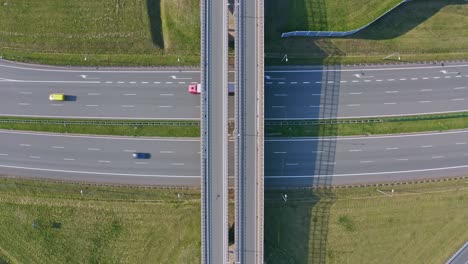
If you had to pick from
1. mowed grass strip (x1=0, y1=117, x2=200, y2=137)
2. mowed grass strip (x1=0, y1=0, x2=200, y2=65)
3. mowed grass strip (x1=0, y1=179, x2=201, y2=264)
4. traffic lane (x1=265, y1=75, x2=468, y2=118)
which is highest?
mowed grass strip (x1=0, y1=0, x2=200, y2=65)

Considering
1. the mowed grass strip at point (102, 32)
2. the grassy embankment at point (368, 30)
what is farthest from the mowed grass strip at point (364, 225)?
the mowed grass strip at point (102, 32)

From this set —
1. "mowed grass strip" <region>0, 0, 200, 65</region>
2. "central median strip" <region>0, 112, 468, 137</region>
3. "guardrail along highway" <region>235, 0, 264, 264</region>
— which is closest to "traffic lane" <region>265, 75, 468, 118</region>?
"central median strip" <region>0, 112, 468, 137</region>

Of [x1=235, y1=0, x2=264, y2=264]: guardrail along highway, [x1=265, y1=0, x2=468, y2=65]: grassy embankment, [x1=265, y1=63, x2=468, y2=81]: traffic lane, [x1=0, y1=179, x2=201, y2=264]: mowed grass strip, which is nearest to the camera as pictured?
[x1=235, y1=0, x2=264, y2=264]: guardrail along highway

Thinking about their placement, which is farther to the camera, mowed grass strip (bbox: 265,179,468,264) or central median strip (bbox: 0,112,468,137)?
central median strip (bbox: 0,112,468,137)

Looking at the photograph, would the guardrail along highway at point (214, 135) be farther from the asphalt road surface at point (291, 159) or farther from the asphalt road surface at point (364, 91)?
the asphalt road surface at point (364, 91)

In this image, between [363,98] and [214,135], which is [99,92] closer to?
[214,135]

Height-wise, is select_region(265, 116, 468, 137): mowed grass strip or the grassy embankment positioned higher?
the grassy embankment

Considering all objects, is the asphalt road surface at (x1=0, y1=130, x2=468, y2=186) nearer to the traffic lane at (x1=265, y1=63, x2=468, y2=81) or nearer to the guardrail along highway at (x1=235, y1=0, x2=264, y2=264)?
the guardrail along highway at (x1=235, y1=0, x2=264, y2=264)

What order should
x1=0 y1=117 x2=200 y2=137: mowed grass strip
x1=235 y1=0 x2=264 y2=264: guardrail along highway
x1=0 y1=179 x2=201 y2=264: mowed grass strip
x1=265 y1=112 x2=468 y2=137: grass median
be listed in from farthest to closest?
x1=0 y1=117 x2=200 y2=137: mowed grass strip
x1=0 y1=179 x2=201 y2=264: mowed grass strip
x1=265 y1=112 x2=468 y2=137: grass median
x1=235 y1=0 x2=264 y2=264: guardrail along highway
